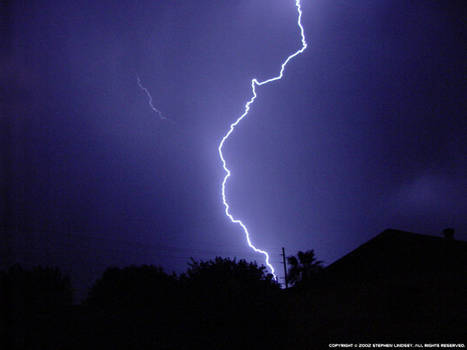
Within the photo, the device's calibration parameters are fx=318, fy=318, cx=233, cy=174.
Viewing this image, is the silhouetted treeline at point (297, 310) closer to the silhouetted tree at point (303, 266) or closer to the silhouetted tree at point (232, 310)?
the silhouetted tree at point (232, 310)

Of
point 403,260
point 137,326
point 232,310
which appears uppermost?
point 403,260

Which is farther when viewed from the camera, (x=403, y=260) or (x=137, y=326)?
(x=403, y=260)

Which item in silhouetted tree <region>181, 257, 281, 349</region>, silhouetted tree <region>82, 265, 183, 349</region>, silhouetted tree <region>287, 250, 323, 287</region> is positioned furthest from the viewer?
silhouetted tree <region>287, 250, 323, 287</region>

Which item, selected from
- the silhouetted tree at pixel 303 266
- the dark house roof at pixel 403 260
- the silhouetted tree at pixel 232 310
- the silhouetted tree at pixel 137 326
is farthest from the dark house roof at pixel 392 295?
the silhouetted tree at pixel 303 266

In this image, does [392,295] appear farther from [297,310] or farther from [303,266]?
[303,266]

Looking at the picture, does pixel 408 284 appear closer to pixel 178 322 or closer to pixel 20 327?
pixel 178 322

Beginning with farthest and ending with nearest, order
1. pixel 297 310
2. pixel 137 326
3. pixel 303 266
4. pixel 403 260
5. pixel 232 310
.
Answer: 1. pixel 303 266
2. pixel 297 310
3. pixel 403 260
4. pixel 137 326
5. pixel 232 310

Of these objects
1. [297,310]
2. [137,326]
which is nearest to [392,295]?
[297,310]

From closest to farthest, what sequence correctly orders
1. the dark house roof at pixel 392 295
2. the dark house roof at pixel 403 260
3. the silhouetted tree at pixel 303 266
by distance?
the dark house roof at pixel 392 295 < the dark house roof at pixel 403 260 < the silhouetted tree at pixel 303 266

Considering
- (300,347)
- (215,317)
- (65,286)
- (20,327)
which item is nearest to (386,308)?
(300,347)

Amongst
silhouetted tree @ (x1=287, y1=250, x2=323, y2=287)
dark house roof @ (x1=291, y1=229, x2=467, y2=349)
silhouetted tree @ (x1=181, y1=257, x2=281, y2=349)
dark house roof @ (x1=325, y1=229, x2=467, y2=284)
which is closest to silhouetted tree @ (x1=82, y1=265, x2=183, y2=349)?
silhouetted tree @ (x1=181, y1=257, x2=281, y2=349)

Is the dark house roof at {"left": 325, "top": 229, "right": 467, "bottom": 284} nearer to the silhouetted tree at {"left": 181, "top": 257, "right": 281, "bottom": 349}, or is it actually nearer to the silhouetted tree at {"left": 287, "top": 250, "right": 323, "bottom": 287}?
the silhouetted tree at {"left": 181, "top": 257, "right": 281, "bottom": 349}

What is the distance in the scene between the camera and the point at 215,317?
308 inches

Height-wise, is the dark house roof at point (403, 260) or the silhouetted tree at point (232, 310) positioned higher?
the dark house roof at point (403, 260)
